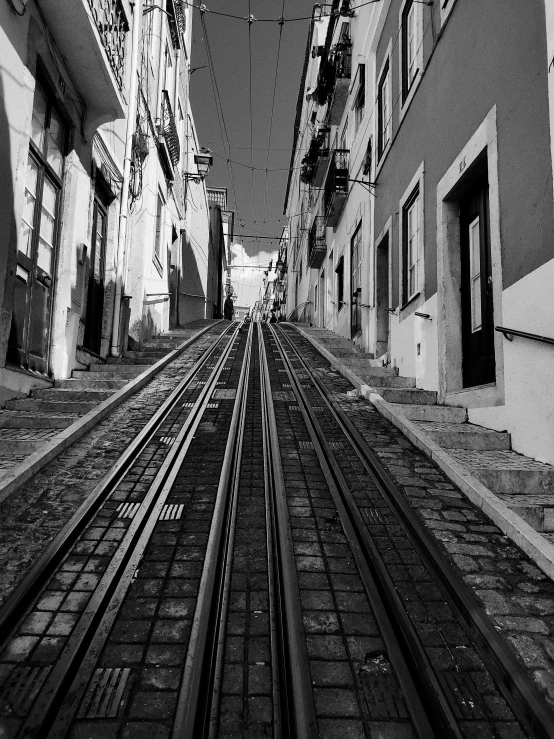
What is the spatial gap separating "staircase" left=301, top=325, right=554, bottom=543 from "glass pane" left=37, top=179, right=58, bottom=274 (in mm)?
4958

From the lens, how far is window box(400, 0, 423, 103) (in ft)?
29.5

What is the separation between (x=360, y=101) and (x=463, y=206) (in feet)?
32.4

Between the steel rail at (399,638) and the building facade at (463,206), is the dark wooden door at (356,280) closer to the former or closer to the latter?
the building facade at (463,206)

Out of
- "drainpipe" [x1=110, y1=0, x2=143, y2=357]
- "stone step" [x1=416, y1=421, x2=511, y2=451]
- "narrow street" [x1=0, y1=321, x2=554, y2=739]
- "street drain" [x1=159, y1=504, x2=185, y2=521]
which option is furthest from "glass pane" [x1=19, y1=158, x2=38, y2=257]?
"stone step" [x1=416, y1=421, x2=511, y2=451]

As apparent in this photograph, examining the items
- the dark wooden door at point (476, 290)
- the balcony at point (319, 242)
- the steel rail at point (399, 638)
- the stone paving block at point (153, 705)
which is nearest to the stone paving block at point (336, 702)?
the steel rail at point (399, 638)

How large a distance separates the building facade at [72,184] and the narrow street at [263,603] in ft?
9.18

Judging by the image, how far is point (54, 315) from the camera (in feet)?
24.7

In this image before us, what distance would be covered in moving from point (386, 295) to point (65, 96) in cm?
745

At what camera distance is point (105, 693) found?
2.17m

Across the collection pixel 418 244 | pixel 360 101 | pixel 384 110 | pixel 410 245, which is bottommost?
pixel 418 244

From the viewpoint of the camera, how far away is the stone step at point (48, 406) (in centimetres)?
607

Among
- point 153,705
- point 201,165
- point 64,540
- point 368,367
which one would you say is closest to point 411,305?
point 368,367

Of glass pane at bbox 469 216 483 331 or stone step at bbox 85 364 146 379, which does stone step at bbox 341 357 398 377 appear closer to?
glass pane at bbox 469 216 483 331

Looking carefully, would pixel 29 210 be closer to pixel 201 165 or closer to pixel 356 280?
pixel 356 280
